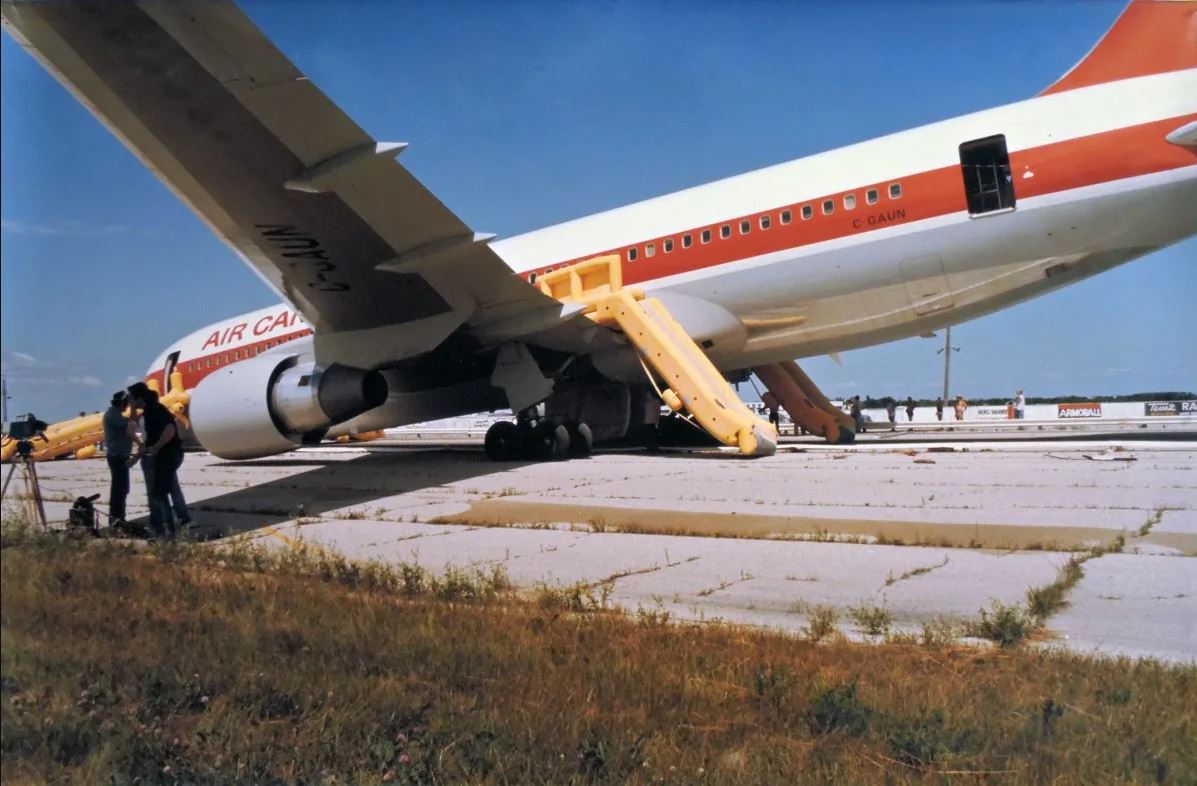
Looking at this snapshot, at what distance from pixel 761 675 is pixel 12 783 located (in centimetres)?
239

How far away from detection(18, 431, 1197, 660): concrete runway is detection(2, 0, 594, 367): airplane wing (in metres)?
2.28

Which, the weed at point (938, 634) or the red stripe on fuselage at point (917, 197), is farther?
the red stripe on fuselage at point (917, 197)

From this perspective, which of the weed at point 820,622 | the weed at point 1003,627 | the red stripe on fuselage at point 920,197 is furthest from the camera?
the red stripe on fuselage at point 920,197

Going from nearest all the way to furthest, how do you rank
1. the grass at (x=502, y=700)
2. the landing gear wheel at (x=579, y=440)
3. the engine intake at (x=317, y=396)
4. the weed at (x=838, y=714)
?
the grass at (x=502, y=700), the weed at (x=838, y=714), the engine intake at (x=317, y=396), the landing gear wheel at (x=579, y=440)

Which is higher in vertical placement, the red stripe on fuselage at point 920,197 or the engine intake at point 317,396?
the red stripe on fuselage at point 920,197

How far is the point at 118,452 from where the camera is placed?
5.43 m

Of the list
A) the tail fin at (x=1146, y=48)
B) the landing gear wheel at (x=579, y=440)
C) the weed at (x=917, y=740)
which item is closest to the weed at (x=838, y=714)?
the weed at (x=917, y=740)

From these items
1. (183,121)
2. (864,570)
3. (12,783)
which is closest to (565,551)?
(864,570)

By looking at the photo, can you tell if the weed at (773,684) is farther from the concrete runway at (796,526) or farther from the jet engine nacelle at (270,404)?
the jet engine nacelle at (270,404)

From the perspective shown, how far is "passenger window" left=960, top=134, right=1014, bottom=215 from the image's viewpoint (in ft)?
42.5

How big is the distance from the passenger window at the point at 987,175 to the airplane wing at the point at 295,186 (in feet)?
→ 21.1

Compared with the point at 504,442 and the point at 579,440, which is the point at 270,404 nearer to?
the point at 504,442

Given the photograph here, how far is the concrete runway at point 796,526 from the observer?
4367mm

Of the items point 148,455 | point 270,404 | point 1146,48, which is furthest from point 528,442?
point 1146,48
